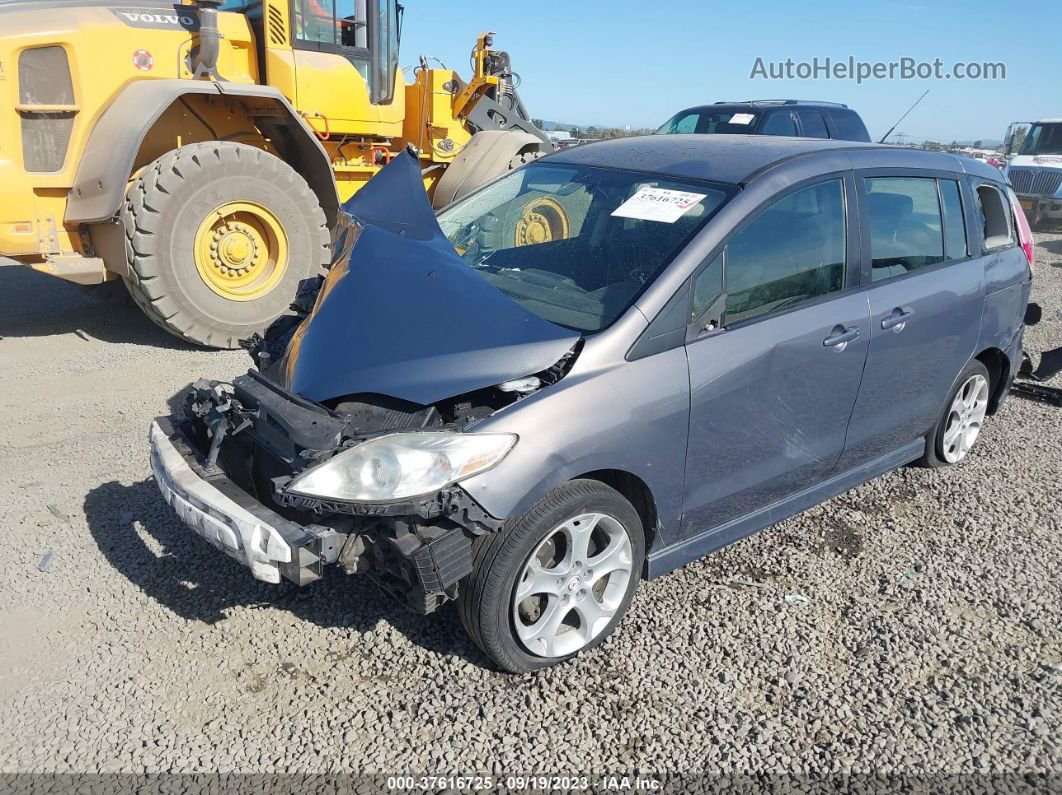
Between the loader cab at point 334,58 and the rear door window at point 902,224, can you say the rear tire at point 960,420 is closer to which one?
the rear door window at point 902,224

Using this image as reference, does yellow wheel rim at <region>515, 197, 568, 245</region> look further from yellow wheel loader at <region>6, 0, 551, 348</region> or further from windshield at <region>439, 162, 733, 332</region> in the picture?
yellow wheel loader at <region>6, 0, 551, 348</region>

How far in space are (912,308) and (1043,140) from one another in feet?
55.1

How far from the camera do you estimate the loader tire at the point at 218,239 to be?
19.4 feet

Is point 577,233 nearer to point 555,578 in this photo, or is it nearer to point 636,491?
point 636,491

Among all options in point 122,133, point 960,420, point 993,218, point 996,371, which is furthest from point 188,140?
point 996,371

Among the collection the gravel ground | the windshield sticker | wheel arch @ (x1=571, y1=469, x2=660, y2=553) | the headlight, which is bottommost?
the gravel ground

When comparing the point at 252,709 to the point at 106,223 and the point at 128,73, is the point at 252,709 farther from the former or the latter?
the point at 128,73

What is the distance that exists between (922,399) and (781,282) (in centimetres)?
130

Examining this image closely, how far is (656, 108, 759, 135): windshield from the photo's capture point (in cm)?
1010

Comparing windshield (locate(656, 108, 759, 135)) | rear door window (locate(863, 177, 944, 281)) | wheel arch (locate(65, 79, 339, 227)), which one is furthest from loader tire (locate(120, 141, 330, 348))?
windshield (locate(656, 108, 759, 135))

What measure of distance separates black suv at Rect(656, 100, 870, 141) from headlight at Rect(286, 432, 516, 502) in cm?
853

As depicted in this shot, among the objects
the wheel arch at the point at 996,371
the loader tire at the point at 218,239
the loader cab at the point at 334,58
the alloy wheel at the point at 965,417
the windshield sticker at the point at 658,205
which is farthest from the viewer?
the loader cab at the point at 334,58

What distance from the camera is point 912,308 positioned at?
371 centimetres

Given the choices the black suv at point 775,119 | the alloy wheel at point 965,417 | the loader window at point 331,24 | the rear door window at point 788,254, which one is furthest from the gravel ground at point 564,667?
the black suv at point 775,119
